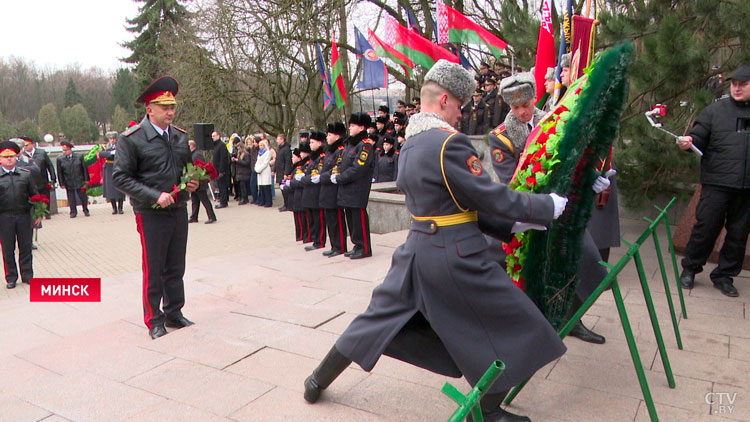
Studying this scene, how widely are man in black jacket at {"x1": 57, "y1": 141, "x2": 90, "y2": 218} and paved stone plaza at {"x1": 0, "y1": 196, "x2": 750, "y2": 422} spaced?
9.74m

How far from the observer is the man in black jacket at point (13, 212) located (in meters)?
7.80

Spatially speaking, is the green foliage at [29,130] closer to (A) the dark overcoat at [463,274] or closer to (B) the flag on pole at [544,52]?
(B) the flag on pole at [544,52]

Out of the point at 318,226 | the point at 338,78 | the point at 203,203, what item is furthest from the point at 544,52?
the point at 203,203

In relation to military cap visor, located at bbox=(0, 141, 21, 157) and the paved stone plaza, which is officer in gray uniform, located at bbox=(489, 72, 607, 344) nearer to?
the paved stone plaza

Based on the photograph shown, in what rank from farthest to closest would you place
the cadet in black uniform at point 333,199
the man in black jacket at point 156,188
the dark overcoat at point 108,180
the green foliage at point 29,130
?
the green foliage at point 29,130 < the dark overcoat at point 108,180 < the cadet in black uniform at point 333,199 < the man in black jacket at point 156,188

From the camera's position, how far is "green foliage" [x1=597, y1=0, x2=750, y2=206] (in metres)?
5.11

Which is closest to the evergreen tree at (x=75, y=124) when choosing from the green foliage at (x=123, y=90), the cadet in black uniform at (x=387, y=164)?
the green foliage at (x=123, y=90)

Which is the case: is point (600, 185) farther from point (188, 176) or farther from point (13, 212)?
point (13, 212)

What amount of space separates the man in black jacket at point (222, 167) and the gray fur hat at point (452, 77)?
562 inches

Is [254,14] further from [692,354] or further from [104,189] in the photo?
[692,354]

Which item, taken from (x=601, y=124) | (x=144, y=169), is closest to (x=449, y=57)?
(x=144, y=169)

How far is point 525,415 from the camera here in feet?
10.0

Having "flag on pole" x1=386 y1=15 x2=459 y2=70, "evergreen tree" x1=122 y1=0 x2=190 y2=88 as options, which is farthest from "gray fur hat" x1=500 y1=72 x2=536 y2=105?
"evergreen tree" x1=122 y1=0 x2=190 y2=88

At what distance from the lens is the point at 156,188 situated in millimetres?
4777
